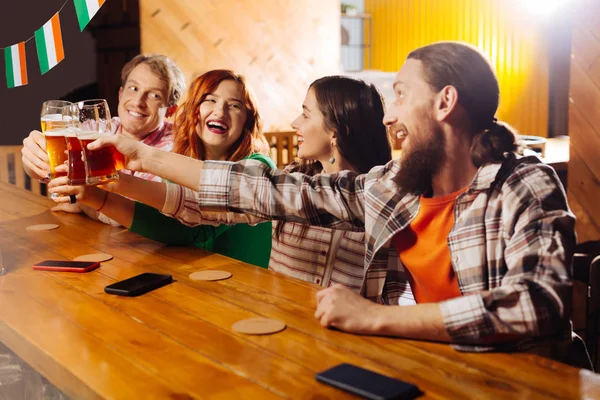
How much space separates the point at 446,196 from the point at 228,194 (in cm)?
56

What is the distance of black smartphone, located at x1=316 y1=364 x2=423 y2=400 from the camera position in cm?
94

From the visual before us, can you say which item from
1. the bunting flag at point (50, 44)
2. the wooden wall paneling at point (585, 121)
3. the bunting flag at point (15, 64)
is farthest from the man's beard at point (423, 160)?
the bunting flag at point (15, 64)

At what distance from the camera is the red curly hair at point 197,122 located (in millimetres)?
2381

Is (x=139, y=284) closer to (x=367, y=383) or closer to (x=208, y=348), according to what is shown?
(x=208, y=348)

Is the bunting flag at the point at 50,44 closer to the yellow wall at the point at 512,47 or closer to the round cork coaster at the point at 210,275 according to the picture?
the round cork coaster at the point at 210,275

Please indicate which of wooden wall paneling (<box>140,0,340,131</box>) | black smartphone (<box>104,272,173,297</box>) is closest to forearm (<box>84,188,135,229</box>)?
black smartphone (<box>104,272,173,297</box>)

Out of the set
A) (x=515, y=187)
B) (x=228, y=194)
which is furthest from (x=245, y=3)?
(x=515, y=187)

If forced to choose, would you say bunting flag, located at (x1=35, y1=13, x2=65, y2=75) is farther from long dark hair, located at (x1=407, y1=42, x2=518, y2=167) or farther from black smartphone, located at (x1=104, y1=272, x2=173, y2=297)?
long dark hair, located at (x1=407, y1=42, x2=518, y2=167)

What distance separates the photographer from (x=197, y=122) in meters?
2.40

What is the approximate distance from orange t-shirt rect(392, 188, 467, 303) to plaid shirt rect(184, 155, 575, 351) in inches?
1.3

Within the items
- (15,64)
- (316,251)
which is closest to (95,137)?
(316,251)

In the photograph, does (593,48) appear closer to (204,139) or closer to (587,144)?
(587,144)

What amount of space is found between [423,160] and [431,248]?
215 millimetres

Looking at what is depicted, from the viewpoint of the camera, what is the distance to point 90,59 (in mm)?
5211
